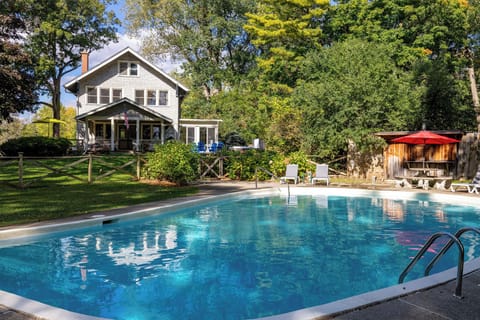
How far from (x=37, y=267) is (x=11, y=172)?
45.5ft

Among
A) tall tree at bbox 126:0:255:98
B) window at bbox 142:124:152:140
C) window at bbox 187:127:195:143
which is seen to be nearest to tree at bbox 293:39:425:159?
window at bbox 187:127:195:143

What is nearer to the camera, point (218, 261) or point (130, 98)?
point (218, 261)

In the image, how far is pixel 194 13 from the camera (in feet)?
139

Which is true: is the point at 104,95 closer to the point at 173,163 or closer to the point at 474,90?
the point at 173,163

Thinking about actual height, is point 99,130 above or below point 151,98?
below

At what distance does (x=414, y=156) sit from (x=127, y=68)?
2214 centimetres

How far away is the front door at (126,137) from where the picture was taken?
3164 centimetres

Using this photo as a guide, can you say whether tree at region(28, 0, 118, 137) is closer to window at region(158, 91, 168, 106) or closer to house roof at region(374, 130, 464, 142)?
window at region(158, 91, 168, 106)

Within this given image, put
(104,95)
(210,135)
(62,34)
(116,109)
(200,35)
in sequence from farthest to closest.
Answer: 1. (200,35)
2. (62,34)
3. (210,135)
4. (104,95)
5. (116,109)

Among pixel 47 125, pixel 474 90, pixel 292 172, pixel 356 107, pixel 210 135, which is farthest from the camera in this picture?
pixel 47 125

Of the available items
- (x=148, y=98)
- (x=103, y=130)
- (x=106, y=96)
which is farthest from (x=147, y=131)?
(x=106, y=96)

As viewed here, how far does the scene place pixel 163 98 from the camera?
3188 cm

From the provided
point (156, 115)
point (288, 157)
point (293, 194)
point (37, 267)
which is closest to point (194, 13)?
point (156, 115)

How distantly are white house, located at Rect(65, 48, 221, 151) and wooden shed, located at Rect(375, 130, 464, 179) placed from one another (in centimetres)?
1592
